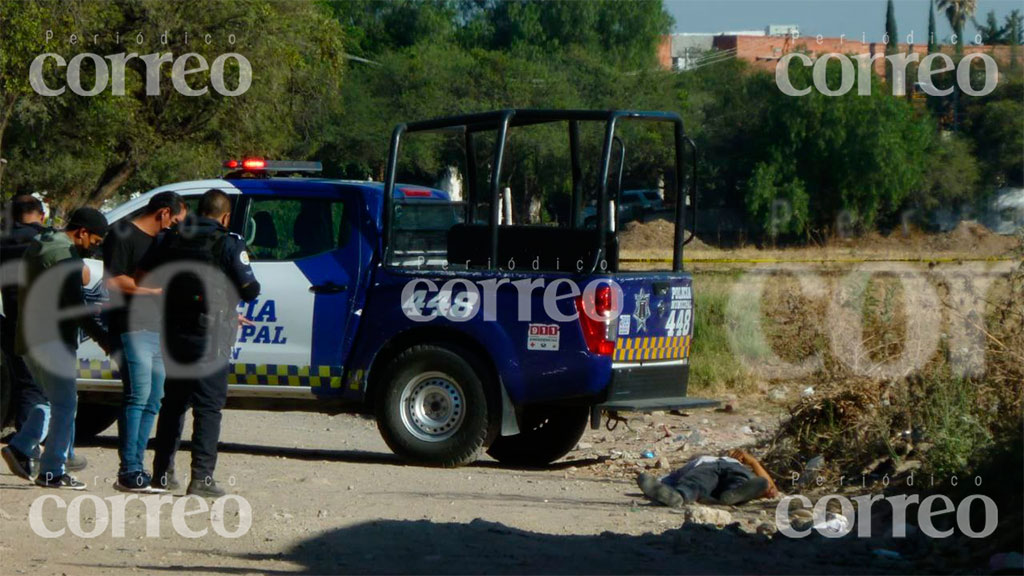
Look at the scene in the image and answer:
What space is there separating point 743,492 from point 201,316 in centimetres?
349

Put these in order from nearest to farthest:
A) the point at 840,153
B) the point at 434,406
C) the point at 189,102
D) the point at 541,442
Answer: the point at 434,406 < the point at 541,442 < the point at 189,102 < the point at 840,153

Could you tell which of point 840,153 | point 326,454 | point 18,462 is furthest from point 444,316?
point 840,153

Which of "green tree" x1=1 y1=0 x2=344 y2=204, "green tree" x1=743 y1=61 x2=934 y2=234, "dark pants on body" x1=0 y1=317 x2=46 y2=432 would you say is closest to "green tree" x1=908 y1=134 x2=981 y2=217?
"green tree" x1=743 y1=61 x2=934 y2=234

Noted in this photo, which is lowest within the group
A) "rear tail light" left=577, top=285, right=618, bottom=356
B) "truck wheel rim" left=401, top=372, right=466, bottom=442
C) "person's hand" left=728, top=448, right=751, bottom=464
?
"person's hand" left=728, top=448, right=751, bottom=464

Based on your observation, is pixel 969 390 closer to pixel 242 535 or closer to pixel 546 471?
pixel 546 471

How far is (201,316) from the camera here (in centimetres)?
791

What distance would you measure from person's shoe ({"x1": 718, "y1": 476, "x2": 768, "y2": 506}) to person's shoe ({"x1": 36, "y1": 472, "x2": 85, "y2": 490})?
12.9 ft

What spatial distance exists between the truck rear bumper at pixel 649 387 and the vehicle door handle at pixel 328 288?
204 cm

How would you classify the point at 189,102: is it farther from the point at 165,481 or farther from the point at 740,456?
the point at 165,481

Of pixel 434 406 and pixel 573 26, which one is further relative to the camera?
pixel 573 26

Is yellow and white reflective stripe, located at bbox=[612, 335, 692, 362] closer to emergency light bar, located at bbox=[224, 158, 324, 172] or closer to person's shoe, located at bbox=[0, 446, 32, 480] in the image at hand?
emergency light bar, located at bbox=[224, 158, 324, 172]

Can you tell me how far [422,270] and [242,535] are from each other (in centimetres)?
327

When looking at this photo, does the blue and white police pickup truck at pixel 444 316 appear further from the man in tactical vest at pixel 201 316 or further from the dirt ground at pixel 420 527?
the man in tactical vest at pixel 201 316

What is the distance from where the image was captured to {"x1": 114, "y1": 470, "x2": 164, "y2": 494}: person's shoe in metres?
8.15
